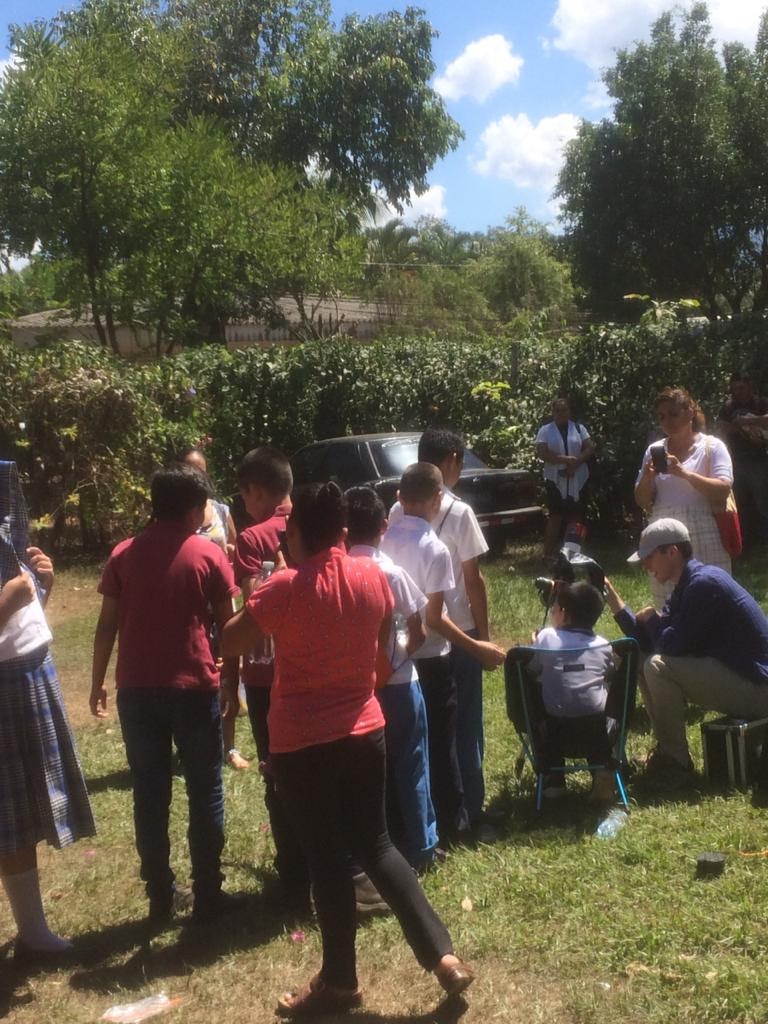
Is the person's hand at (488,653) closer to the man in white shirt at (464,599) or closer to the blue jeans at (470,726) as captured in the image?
the man in white shirt at (464,599)

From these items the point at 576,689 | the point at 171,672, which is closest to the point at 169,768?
the point at 171,672

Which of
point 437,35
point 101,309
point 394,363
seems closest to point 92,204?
point 101,309

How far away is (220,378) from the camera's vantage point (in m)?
15.1

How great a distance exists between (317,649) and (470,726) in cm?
174

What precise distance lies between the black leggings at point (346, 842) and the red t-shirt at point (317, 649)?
60 millimetres

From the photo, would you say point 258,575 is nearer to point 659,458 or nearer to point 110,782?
point 110,782

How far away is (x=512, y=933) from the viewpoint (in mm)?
4035

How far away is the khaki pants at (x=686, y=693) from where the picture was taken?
5.34 meters

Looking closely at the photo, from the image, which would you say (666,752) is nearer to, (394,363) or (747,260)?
(394,363)

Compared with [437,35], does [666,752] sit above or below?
below

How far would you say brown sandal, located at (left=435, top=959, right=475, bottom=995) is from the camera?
11.3 ft

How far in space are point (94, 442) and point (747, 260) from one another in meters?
20.6

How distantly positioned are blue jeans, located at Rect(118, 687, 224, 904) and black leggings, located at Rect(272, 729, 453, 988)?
2.64ft

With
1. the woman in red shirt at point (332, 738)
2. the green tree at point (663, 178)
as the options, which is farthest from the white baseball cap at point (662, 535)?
the green tree at point (663, 178)
